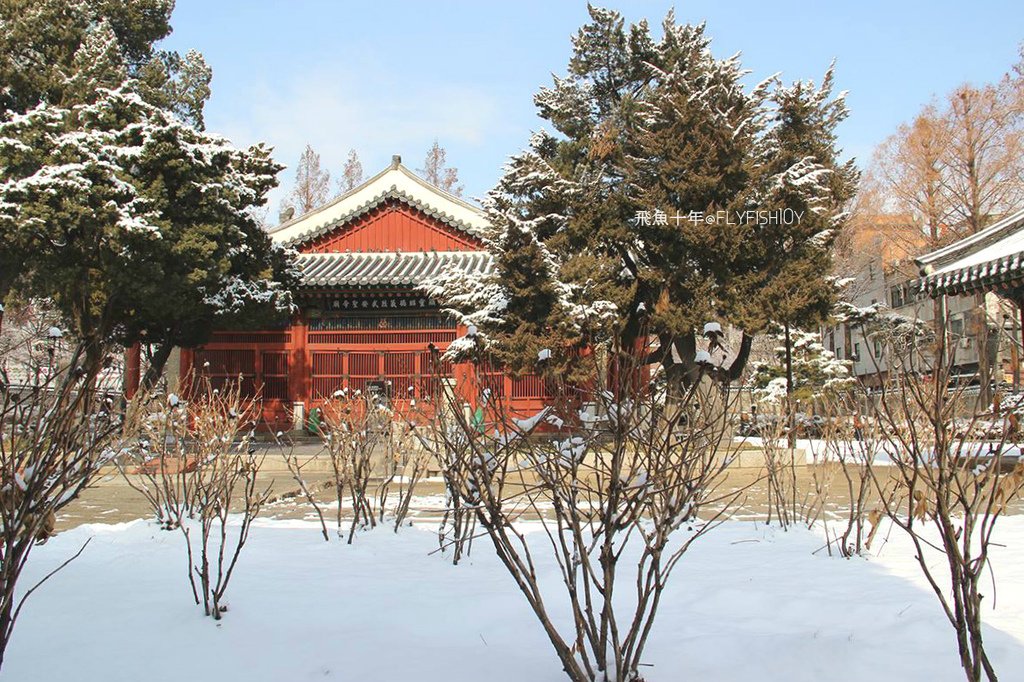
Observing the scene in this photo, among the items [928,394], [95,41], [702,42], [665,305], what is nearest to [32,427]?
[928,394]

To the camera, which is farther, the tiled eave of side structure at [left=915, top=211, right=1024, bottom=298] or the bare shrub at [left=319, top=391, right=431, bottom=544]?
the tiled eave of side structure at [left=915, top=211, right=1024, bottom=298]

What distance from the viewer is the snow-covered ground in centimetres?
286

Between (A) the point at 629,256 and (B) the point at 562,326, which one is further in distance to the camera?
(A) the point at 629,256

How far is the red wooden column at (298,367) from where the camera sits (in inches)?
701

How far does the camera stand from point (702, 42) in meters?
15.1

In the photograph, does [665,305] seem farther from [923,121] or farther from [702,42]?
[923,121]

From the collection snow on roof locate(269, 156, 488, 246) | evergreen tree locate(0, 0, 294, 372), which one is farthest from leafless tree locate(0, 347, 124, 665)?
snow on roof locate(269, 156, 488, 246)

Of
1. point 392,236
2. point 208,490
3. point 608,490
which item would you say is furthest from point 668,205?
point 608,490

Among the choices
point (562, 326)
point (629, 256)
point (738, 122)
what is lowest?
point (562, 326)

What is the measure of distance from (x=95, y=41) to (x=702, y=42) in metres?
13.0
